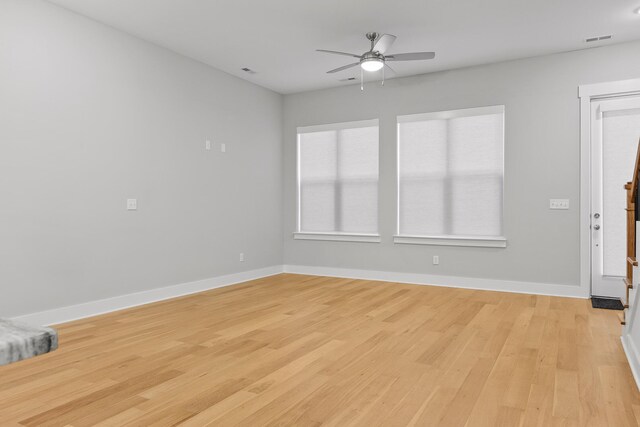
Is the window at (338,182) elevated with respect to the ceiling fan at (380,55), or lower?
lower

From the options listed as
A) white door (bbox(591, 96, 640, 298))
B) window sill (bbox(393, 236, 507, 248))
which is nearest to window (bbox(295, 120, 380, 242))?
window sill (bbox(393, 236, 507, 248))

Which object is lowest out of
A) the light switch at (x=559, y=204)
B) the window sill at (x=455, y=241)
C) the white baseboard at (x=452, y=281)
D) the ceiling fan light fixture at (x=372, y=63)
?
the white baseboard at (x=452, y=281)

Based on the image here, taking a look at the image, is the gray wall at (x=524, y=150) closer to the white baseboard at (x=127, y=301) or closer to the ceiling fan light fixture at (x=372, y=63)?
the ceiling fan light fixture at (x=372, y=63)

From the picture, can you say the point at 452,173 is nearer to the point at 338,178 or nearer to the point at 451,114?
the point at 451,114

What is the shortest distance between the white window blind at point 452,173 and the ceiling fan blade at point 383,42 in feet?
5.39

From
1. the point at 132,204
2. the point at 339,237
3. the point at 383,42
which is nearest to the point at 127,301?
the point at 132,204

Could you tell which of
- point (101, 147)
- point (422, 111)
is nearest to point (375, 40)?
point (422, 111)

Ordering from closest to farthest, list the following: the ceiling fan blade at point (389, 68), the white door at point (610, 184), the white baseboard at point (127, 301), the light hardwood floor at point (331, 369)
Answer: the light hardwood floor at point (331, 369) < the white baseboard at point (127, 301) < the white door at point (610, 184) < the ceiling fan blade at point (389, 68)

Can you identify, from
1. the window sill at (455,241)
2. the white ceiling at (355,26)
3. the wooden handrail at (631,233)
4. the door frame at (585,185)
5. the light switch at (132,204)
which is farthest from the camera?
the window sill at (455,241)

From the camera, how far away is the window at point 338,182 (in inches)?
246

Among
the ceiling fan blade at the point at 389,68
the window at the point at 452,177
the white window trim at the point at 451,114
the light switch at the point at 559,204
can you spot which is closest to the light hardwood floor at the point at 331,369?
the light switch at the point at 559,204

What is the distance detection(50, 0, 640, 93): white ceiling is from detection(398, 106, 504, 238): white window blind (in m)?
0.81

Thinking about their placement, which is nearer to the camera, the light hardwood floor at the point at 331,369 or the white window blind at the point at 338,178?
the light hardwood floor at the point at 331,369

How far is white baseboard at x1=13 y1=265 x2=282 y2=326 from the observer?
3729 millimetres
